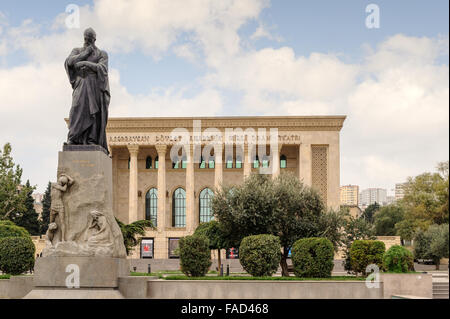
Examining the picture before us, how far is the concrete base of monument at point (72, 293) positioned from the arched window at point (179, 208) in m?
48.5

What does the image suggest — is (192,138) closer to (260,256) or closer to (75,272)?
(260,256)

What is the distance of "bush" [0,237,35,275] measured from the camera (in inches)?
862

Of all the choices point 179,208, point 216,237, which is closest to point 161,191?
point 179,208

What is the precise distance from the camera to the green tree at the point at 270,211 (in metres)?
25.5

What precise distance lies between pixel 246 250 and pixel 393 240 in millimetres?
37641

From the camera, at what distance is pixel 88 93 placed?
47.1 ft

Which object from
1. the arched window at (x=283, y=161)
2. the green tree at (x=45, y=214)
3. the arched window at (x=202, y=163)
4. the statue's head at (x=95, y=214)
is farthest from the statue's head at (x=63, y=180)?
the green tree at (x=45, y=214)

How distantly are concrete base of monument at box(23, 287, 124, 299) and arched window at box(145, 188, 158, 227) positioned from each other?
48540 millimetres

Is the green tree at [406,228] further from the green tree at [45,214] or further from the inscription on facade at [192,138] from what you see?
the green tree at [45,214]

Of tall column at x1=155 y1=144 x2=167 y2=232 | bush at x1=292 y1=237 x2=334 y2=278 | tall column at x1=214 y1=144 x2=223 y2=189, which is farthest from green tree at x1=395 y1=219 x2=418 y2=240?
bush at x1=292 y1=237 x2=334 y2=278

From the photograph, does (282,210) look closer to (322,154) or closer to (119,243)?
(119,243)

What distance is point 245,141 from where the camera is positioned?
2260 inches
